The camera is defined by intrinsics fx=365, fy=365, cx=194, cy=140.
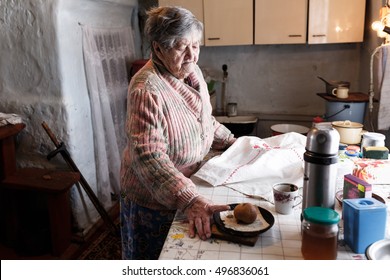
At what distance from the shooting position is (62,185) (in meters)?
2.25

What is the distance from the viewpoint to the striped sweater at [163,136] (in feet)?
3.64

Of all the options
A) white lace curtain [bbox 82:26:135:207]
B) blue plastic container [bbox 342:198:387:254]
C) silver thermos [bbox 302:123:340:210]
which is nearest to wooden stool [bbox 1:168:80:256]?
white lace curtain [bbox 82:26:135:207]

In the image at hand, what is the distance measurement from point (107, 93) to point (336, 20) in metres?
1.78

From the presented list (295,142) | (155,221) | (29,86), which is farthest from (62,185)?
(295,142)

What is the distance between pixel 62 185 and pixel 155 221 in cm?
116

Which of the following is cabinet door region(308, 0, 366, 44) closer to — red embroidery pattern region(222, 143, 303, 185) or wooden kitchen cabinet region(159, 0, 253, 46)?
wooden kitchen cabinet region(159, 0, 253, 46)

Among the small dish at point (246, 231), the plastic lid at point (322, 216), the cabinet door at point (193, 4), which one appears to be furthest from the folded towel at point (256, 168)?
the cabinet door at point (193, 4)

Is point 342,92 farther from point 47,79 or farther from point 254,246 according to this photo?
point 47,79

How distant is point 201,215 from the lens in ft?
3.35

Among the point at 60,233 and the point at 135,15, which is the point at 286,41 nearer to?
the point at 135,15

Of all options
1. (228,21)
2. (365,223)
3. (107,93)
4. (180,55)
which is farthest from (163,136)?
(228,21)

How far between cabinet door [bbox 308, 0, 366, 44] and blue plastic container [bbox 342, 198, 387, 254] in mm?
2121

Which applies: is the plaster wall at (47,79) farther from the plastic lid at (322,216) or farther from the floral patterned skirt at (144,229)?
the plastic lid at (322,216)

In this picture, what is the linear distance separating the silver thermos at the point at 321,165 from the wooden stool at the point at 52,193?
168cm
